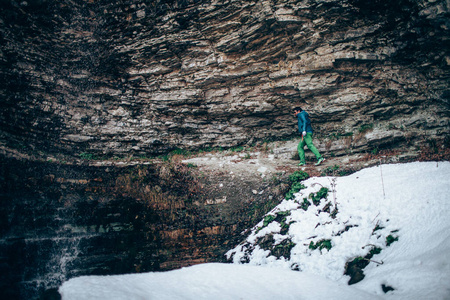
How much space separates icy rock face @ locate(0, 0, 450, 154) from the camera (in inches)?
271

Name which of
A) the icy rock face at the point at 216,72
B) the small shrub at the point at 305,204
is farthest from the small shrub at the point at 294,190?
the icy rock face at the point at 216,72

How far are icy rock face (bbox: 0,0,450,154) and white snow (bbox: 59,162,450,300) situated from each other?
355cm

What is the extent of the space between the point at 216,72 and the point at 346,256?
7301 mm

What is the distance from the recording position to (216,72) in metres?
8.33

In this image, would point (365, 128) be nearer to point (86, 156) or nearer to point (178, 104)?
point (178, 104)

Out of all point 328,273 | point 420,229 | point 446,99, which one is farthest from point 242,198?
point 446,99

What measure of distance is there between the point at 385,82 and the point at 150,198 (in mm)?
8906

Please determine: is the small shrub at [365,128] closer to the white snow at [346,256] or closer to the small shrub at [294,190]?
the white snow at [346,256]

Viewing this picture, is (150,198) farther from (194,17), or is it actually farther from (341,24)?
(341,24)

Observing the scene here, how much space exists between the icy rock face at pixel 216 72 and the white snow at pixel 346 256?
3.55 metres

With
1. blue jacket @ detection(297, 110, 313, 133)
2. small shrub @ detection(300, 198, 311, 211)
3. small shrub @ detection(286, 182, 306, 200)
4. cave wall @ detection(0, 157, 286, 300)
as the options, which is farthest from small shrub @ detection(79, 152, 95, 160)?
blue jacket @ detection(297, 110, 313, 133)

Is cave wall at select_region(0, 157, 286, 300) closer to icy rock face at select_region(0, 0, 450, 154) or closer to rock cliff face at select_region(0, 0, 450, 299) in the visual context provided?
rock cliff face at select_region(0, 0, 450, 299)

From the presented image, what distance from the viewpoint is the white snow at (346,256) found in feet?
8.35

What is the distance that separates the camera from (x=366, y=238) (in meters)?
3.60
